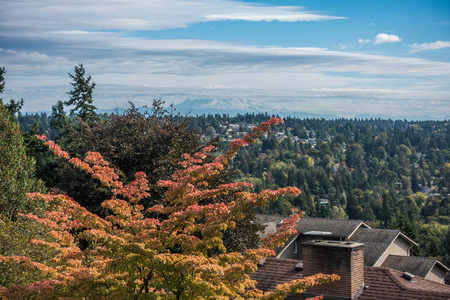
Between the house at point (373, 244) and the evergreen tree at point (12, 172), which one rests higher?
the evergreen tree at point (12, 172)

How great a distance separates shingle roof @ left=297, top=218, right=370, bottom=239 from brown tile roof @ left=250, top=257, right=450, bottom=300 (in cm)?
2001

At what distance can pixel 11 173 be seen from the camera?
2339cm

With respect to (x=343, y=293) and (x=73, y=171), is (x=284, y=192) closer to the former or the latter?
(x=343, y=293)

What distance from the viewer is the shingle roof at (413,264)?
103 ft

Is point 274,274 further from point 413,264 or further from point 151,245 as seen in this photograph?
point 413,264

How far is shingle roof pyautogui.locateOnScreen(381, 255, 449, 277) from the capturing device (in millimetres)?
31466

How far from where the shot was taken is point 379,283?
1742 centimetres

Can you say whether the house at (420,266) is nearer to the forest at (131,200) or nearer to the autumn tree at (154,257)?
the forest at (131,200)

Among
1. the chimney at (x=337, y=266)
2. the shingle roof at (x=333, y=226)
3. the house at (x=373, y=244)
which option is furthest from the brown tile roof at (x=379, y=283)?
the shingle roof at (x=333, y=226)

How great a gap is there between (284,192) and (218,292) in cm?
233

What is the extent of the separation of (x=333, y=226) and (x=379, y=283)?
929 inches

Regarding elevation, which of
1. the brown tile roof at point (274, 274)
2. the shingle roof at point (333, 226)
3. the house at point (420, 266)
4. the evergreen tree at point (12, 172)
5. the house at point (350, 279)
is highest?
the evergreen tree at point (12, 172)

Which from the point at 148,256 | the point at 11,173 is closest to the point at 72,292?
the point at 148,256

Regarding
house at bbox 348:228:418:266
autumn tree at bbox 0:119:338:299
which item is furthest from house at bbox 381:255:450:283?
autumn tree at bbox 0:119:338:299
